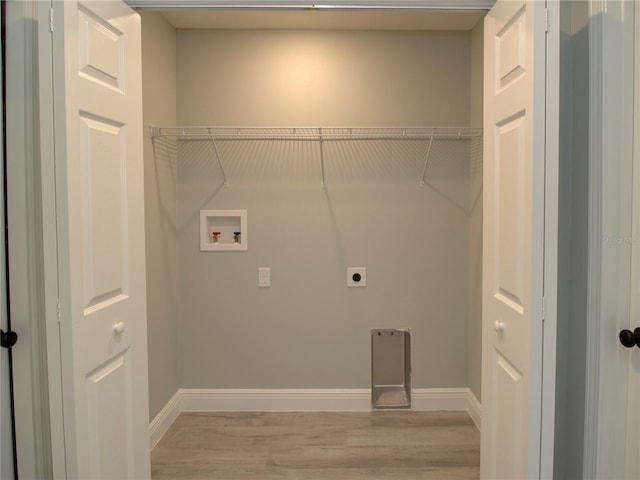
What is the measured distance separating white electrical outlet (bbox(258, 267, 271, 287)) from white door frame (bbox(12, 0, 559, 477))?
1741mm

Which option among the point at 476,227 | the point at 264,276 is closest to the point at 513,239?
the point at 476,227

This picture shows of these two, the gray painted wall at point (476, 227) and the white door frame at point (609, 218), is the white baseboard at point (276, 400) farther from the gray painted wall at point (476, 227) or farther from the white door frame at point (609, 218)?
the white door frame at point (609, 218)

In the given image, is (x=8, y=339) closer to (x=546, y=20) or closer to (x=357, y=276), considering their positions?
(x=546, y=20)

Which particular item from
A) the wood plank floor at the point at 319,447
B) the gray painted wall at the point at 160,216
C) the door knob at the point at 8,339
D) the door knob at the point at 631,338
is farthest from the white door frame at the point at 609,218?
the gray painted wall at the point at 160,216

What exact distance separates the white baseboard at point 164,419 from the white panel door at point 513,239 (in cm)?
185

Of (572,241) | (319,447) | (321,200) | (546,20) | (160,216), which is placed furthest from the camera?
(321,200)

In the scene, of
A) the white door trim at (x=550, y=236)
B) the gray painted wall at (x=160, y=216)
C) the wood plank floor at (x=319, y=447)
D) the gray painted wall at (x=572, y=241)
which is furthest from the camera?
the gray painted wall at (x=160, y=216)

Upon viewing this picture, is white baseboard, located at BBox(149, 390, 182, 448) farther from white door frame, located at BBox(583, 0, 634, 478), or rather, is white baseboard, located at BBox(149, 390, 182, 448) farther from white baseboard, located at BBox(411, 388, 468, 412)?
white door frame, located at BBox(583, 0, 634, 478)

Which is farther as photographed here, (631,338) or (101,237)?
(101,237)

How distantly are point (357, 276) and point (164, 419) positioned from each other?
1510 millimetres

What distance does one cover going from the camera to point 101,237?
4.90 ft

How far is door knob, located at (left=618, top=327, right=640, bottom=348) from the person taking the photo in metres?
1.31

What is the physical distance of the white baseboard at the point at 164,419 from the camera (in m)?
2.64

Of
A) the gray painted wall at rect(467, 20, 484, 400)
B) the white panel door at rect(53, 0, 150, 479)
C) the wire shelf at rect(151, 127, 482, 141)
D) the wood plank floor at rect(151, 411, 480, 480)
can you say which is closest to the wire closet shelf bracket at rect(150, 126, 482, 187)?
the wire shelf at rect(151, 127, 482, 141)
